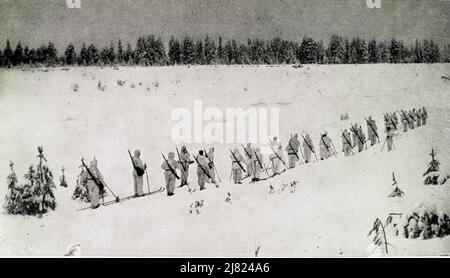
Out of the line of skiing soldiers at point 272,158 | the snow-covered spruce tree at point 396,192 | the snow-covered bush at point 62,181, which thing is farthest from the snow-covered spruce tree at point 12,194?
the snow-covered spruce tree at point 396,192

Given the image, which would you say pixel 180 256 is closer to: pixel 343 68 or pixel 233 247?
pixel 233 247

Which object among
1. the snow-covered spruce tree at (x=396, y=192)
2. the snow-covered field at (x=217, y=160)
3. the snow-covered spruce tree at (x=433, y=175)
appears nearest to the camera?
the snow-covered field at (x=217, y=160)

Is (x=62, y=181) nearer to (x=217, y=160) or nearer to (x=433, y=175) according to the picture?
(x=217, y=160)

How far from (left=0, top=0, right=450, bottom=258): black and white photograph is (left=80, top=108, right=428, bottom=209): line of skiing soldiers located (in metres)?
0.03

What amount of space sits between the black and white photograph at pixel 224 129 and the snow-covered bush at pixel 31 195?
21 mm

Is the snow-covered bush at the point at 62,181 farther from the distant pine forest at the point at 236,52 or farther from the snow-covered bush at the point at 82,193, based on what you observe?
the distant pine forest at the point at 236,52

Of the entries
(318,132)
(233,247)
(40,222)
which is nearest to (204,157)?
(233,247)

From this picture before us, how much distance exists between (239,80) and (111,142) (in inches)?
96.2

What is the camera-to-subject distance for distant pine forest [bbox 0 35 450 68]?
28.5 ft

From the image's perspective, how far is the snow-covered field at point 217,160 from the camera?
25.7 feet

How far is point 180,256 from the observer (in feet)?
25.5

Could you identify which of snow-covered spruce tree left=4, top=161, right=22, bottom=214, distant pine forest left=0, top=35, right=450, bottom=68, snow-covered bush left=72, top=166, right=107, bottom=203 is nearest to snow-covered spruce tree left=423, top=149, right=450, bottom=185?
distant pine forest left=0, top=35, right=450, bottom=68

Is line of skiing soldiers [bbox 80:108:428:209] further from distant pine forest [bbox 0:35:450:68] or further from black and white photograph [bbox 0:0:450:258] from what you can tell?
distant pine forest [bbox 0:35:450:68]

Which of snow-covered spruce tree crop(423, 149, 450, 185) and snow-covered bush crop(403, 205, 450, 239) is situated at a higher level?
snow-covered spruce tree crop(423, 149, 450, 185)
